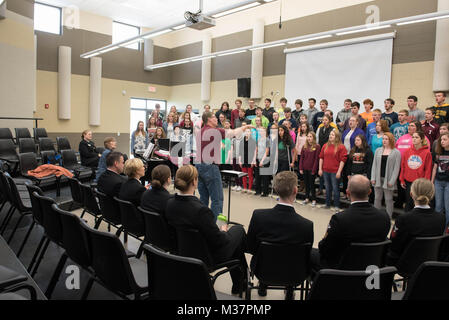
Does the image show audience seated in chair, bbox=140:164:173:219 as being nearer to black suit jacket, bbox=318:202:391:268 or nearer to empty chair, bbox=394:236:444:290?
black suit jacket, bbox=318:202:391:268

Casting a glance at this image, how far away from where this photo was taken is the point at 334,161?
18.9 ft

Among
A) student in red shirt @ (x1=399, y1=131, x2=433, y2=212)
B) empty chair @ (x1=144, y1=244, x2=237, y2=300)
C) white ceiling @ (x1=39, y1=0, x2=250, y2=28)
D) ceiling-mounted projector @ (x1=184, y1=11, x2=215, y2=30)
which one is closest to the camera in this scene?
empty chair @ (x1=144, y1=244, x2=237, y2=300)

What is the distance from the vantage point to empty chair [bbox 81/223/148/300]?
72.8 inches

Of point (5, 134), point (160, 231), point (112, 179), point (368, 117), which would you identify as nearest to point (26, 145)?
point (5, 134)

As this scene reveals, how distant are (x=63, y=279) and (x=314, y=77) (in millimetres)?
8414

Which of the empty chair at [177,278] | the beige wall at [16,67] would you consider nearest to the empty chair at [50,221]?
the empty chair at [177,278]

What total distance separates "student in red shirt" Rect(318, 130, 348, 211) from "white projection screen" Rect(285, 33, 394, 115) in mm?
3269

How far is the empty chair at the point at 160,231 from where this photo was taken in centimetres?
266

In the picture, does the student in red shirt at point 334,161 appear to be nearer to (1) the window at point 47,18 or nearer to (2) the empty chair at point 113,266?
(2) the empty chair at point 113,266

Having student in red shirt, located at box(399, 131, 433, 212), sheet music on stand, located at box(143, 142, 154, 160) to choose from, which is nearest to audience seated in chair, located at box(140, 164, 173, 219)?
student in red shirt, located at box(399, 131, 433, 212)

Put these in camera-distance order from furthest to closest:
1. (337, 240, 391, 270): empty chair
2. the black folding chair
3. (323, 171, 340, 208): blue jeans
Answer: (323, 171, 340, 208): blue jeans → the black folding chair → (337, 240, 391, 270): empty chair

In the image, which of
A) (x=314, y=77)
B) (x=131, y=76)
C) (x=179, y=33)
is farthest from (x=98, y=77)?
(x=314, y=77)

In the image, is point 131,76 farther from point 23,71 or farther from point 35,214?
point 35,214

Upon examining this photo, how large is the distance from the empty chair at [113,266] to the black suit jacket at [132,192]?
4.07 ft
